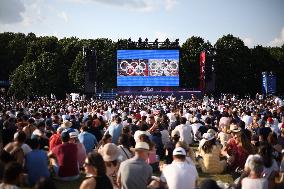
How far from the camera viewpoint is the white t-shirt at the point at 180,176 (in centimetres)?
776

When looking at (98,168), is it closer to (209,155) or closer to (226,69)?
(209,155)

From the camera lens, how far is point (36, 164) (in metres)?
10.1

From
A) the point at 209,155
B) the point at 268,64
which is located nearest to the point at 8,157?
the point at 209,155

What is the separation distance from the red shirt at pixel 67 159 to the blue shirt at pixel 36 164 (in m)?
0.67

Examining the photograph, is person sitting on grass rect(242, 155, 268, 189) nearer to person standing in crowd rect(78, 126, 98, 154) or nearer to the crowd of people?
the crowd of people

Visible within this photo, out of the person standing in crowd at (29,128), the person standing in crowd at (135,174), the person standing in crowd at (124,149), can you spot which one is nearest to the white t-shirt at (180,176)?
the person standing in crowd at (135,174)

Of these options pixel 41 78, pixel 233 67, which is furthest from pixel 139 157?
pixel 41 78

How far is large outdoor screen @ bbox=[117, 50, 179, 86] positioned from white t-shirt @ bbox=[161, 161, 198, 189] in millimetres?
41674

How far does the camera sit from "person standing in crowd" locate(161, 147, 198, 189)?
25.5ft

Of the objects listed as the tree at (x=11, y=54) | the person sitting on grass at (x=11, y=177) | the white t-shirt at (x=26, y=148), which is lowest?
the white t-shirt at (x=26, y=148)

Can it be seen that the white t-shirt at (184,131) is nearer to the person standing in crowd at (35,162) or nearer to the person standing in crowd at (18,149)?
the person standing in crowd at (35,162)

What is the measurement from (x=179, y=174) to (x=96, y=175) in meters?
2.09

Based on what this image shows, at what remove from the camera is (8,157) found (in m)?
8.88

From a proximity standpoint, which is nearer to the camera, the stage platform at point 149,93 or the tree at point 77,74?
the stage platform at point 149,93
